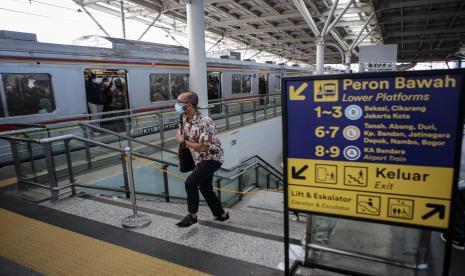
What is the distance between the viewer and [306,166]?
2.21 metres

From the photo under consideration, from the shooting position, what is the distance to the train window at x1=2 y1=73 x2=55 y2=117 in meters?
6.66

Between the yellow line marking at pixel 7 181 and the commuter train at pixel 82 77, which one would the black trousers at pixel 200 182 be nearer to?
the yellow line marking at pixel 7 181

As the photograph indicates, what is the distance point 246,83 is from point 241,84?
2.03ft

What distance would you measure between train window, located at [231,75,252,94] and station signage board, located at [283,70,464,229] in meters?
12.5

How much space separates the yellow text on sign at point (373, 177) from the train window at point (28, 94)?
6.85 meters

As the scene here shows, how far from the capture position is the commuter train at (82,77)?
6.71 m

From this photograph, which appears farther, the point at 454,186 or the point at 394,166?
the point at 394,166

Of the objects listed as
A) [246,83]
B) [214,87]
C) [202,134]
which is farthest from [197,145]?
[246,83]

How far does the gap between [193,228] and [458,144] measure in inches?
104

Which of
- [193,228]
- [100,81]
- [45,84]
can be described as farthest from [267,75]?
[193,228]

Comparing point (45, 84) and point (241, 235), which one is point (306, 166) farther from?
point (45, 84)

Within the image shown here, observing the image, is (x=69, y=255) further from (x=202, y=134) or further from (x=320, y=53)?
(x=320, y=53)

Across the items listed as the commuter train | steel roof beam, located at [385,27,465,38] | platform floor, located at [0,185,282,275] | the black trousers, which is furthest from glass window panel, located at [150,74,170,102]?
steel roof beam, located at [385,27,465,38]

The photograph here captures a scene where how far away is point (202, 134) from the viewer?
334cm
